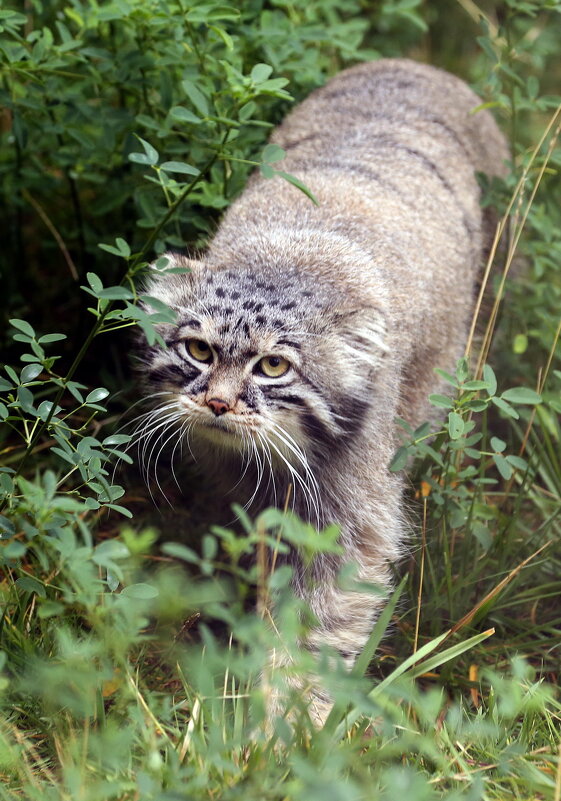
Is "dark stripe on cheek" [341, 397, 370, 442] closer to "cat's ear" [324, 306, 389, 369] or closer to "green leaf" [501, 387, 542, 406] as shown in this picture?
"cat's ear" [324, 306, 389, 369]

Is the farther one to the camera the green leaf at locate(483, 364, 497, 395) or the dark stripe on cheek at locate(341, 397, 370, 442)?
the dark stripe on cheek at locate(341, 397, 370, 442)

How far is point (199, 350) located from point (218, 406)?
31cm

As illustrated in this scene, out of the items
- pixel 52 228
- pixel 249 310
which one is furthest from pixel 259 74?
pixel 52 228

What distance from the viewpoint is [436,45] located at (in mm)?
7969

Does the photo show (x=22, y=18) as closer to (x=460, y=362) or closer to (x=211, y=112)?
(x=211, y=112)

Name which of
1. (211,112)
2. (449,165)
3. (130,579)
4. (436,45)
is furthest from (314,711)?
(436,45)

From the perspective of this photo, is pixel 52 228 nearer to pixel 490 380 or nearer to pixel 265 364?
pixel 265 364

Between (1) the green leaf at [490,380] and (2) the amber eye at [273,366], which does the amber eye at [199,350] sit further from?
(1) the green leaf at [490,380]

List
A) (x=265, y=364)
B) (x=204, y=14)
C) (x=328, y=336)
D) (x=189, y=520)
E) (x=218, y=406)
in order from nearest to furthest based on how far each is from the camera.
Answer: (x=218, y=406)
(x=265, y=364)
(x=328, y=336)
(x=204, y=14)
(x=189, y=520)

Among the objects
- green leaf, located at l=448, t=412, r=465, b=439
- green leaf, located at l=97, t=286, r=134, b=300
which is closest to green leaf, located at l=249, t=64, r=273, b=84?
green leaf, located at l=97, t=286, r=134, b=300

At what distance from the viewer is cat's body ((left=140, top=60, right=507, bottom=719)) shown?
3.41 m

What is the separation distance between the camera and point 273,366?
3418 mm

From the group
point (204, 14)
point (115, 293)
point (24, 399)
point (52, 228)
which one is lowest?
point (52, 228)

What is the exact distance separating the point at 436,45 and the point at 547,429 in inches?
184
